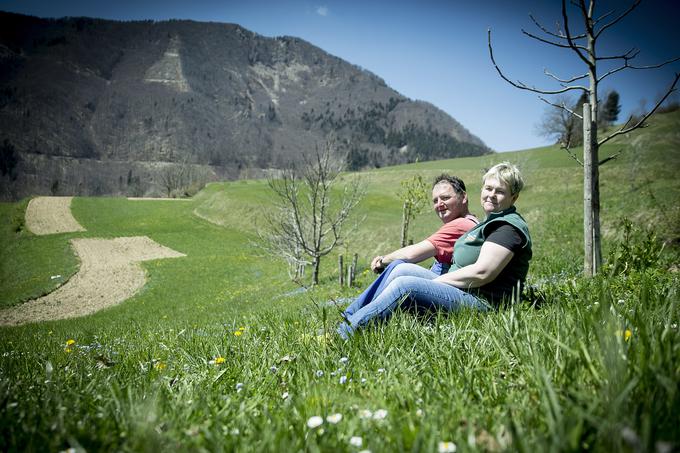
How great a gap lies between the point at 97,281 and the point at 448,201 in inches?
1196

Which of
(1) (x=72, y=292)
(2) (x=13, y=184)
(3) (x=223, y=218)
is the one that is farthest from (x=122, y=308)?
(2) (x=13, y=184)

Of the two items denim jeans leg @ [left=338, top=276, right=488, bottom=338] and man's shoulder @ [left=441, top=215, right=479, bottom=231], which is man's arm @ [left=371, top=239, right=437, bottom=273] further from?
denim jeans leg @ [left=338, top=276, right=488, bottom=338]

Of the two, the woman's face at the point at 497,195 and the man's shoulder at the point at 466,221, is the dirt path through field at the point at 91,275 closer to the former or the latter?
the man's shoulder at the point at 466,221

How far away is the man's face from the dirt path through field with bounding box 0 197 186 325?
904 inches

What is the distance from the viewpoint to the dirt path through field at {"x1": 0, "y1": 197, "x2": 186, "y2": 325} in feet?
71.8

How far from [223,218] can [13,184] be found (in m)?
189

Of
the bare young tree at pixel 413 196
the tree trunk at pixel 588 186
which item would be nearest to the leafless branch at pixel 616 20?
the tree trunk at pixel 588 186

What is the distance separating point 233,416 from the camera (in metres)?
1.59

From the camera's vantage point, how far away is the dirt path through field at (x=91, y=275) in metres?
21.9

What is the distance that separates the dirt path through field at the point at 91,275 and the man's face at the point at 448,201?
23.0 m

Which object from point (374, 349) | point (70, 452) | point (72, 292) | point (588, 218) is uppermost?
point (588, 218)

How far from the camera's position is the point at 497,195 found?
12.5 feet

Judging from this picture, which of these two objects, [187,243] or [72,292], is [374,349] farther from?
[187,243]

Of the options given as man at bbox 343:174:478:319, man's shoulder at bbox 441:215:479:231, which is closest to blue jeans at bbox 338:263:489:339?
man at bbox 343:174:478:319
